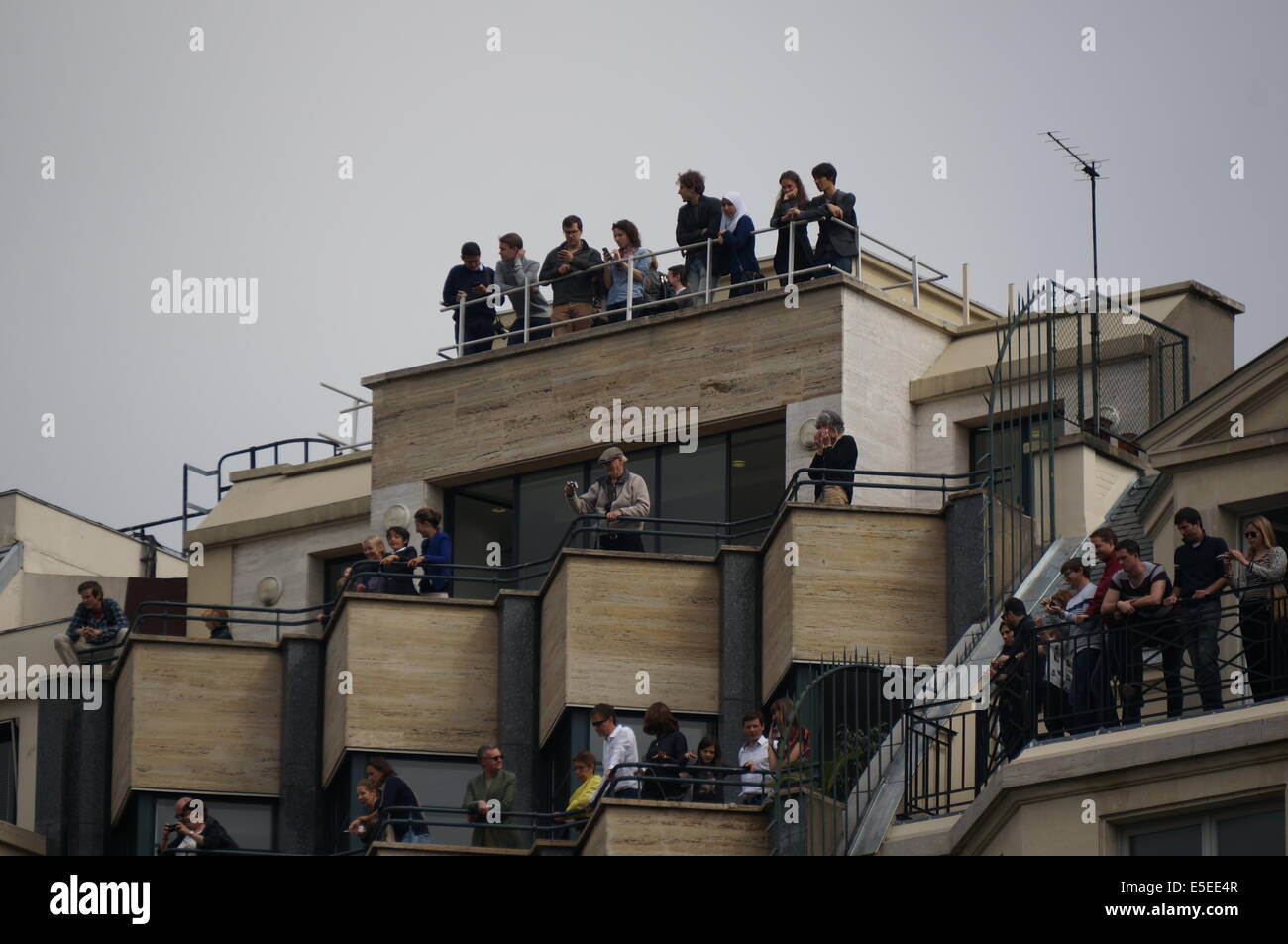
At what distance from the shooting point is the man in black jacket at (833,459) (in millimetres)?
40969

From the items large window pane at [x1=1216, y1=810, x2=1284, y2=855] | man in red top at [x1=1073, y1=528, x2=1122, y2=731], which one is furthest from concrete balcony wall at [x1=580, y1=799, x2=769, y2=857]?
large window pane at [x1=1216, y1=810, x2=1284, y2=855]

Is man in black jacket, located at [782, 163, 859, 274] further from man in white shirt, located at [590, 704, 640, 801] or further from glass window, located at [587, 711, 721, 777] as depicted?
man in white shirt, located at [590, 704, 640, 801]

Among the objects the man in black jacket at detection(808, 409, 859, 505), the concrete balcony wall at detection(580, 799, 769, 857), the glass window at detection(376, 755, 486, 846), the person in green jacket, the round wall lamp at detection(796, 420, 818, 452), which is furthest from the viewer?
the round wall lamp at detection(796, 420, 818, 452)

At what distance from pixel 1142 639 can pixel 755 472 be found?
13.1 metres

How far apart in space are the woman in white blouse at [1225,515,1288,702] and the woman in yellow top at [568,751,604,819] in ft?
27.0

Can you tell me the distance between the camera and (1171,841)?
3231 centimetres

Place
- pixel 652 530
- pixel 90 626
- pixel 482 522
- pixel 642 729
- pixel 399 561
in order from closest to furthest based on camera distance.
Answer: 1. pixel 642 729
2. pixel 399 561
3. pixel 652 530
4. pixel 482 522
5. pixel 90 626

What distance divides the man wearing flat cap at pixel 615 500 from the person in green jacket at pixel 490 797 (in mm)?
4307

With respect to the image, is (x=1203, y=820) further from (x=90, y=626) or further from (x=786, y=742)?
(x=90, y=626)

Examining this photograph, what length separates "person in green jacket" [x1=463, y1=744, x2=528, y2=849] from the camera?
127ft

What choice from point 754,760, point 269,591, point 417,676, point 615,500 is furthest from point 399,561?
point 754,760

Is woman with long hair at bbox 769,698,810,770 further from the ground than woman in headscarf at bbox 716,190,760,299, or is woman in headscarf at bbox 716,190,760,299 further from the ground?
woman in headscarf at bbox 716,190,760,299

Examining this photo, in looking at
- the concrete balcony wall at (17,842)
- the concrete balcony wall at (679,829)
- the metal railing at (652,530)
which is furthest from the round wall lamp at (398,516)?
the concrete balcony wall at (679,829)
